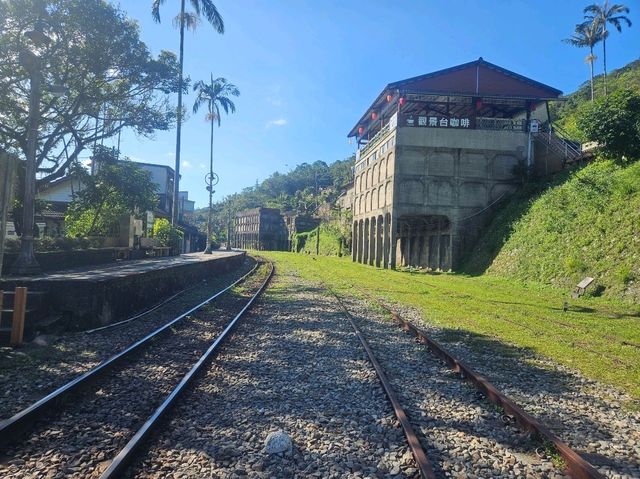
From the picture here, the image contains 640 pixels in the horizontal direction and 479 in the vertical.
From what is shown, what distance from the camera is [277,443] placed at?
3.93 m

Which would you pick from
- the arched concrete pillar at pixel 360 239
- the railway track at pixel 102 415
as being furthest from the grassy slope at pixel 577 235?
the arched concrete pillar at pixel 360 239

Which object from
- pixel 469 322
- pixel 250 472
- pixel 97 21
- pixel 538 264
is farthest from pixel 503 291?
pixel 97 21

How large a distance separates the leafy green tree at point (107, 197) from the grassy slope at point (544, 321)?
12306 mm

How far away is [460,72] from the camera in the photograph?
30.5m

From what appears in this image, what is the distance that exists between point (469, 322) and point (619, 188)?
11.9 metres

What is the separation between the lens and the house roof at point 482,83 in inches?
1190

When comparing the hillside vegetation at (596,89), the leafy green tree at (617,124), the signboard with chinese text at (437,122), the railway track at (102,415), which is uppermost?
the hillside vegetation at (596,89)

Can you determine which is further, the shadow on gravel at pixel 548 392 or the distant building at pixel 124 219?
the distant building at pixel 124 219

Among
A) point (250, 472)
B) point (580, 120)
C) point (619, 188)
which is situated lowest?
point (250, 472)

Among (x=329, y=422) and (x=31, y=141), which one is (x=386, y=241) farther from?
(x=329, y=422)

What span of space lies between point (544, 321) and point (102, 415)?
980cm

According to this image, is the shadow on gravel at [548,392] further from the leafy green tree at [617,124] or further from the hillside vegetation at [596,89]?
the hillside vegetation at [596,89]

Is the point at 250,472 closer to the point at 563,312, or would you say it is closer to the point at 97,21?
the point at 563,312

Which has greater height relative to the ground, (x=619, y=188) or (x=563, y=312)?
(x=619, y=188)
